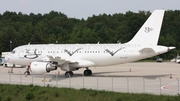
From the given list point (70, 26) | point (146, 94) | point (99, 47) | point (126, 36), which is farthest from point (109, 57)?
A: point (70, 26)

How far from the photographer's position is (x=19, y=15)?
18962 centimetres

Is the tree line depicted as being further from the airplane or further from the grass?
the grass

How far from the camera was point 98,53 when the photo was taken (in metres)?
43.9

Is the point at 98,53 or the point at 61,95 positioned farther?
the point at 98,53

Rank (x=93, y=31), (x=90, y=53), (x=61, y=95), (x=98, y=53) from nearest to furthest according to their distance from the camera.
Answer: (x=61, y=95)
(x=98, y=53)
(x=90, y=53)
(x=93, y=31)

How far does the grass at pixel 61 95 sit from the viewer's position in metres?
26.0

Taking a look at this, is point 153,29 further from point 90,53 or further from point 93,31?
point 93,31

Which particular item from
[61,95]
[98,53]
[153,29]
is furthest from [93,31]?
[61,95]

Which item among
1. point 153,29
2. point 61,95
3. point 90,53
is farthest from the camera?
point 90,53

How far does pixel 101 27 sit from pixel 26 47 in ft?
315

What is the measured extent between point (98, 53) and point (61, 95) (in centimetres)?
1486

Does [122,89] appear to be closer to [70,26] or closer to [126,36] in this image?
[126,36]

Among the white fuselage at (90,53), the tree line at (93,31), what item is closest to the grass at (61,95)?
the white fuselage at (90,53)

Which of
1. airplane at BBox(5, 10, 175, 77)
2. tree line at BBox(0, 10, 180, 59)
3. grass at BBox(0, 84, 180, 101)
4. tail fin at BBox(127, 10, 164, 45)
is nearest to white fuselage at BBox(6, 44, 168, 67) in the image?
airplane at BBox(5, 10, 175, 77)
